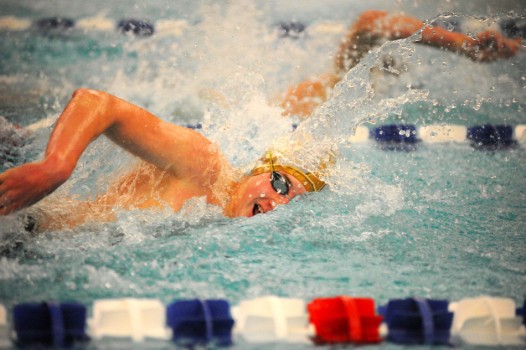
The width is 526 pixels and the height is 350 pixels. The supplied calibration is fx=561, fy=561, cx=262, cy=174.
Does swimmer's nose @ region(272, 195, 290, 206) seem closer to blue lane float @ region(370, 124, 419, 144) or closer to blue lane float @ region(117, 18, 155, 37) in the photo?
blue lane float @ region(370, 124, 419, 144)

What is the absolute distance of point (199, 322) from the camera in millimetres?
1381

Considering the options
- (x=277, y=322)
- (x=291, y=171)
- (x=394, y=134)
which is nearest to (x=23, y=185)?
(x=277, y=322)

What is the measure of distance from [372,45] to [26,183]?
411 centimetres

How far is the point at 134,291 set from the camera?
5.14ft

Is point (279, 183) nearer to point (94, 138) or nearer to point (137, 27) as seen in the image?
point (94, 138)

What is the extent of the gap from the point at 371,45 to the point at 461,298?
376 cm

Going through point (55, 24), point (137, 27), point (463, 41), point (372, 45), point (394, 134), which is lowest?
point (394, 134)

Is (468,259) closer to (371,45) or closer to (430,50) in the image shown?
Answer: (371,45)

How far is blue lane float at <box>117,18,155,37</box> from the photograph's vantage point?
5.26 m

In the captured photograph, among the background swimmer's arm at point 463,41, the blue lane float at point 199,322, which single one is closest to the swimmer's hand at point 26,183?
the blue lane float at point 199,322

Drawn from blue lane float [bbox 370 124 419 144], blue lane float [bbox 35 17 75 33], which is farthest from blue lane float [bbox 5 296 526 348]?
blue lane float [bbox 35 17 75 33]

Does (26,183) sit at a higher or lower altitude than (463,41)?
lower

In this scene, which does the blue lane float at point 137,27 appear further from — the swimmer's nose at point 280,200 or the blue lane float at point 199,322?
Result: the blue lane float at point 199,322

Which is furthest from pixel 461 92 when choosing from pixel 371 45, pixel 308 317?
pixel 308 317
